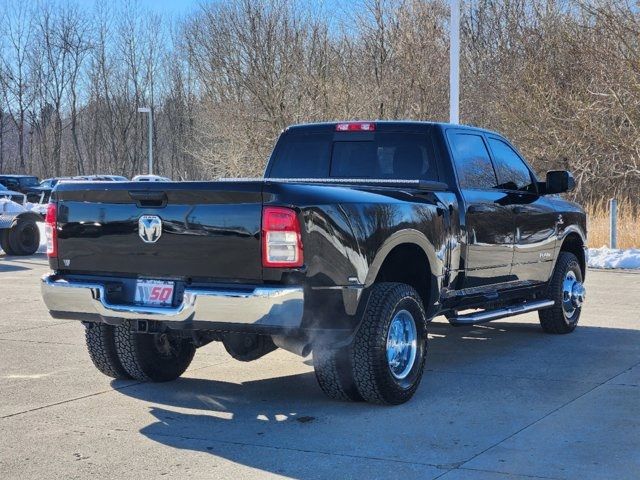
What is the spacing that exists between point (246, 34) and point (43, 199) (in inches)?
503

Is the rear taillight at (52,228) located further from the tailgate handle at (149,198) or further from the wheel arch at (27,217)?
the wheel arch at (27,217)

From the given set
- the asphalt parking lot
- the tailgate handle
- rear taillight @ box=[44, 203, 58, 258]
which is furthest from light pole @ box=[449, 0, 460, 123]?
the tailgate handle

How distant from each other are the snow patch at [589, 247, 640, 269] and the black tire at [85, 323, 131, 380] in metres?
11.2

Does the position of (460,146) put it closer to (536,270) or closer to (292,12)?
(536,270)

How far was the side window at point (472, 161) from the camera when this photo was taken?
7.73m

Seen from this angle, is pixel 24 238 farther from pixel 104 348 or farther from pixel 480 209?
pixel 480 209

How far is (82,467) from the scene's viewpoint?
498cm

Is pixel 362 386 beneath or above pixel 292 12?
beneath

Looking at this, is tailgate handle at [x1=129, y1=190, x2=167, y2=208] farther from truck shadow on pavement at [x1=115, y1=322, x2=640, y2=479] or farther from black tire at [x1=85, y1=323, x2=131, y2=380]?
truck shadow on pavement at [x1=115, y1=322, x2=640, y2=479]

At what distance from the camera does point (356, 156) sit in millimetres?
7938

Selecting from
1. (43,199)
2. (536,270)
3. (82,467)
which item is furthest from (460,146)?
(43,199)

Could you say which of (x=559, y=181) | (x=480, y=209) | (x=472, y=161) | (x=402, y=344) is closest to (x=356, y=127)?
(x=472, y=161)

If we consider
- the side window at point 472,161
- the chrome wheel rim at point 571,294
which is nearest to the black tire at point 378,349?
the side window at point 472,161

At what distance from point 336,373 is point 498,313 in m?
2.17
